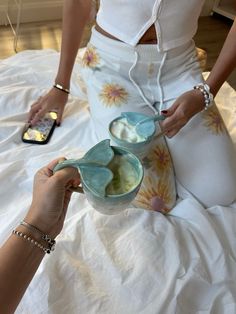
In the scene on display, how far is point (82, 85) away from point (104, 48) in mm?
299

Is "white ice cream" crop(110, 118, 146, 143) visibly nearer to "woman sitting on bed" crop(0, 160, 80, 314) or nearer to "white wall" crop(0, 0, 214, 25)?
"woman sitting on bed" crop(0, 160, 80, 314)

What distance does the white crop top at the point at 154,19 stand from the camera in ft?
3.03

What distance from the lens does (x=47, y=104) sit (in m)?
1.11

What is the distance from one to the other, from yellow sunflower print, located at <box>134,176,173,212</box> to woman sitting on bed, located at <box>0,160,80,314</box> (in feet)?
1.00

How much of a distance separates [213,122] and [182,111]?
0.14 meters

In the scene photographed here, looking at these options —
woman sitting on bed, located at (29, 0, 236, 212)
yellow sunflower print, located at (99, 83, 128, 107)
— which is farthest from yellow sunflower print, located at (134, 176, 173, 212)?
yellow sunflower print, located at (99, 83, 128, 107)

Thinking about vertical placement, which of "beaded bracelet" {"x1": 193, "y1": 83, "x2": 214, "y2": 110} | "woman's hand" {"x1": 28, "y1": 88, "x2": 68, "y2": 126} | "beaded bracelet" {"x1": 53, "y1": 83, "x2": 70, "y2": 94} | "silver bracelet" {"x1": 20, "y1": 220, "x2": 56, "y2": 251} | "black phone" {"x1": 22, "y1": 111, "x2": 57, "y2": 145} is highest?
"beaded bracelet" {"x1": 193, "y1": 83, "x2": 214, "y2": 110}

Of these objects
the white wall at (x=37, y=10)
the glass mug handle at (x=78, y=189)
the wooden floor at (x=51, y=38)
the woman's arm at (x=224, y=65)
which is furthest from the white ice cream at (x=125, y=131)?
the white wall at (x=37, y=10)

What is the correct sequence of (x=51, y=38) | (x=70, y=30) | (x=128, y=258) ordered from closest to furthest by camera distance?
(x=128, y=258), (x=70, y=30), (x=51, y=38)

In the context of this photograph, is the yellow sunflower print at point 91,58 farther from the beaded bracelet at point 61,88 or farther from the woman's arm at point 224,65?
the woman's arm at point 224,65

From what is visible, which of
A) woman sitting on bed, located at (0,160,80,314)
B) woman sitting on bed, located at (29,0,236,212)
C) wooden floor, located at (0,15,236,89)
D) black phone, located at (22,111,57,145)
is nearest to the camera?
woman sitting on bed, located at (0,160,80,314)

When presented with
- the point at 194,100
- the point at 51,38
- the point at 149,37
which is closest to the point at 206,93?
the point at 194,100

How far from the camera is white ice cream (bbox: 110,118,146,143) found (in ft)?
2.61

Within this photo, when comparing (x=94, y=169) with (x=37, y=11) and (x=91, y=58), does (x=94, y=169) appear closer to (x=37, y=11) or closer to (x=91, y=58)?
(x=91, y=58)
